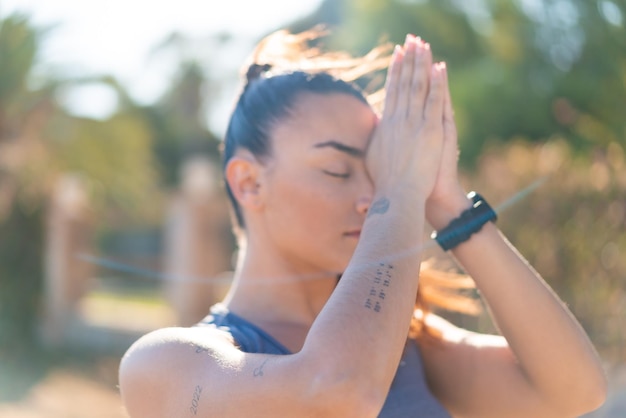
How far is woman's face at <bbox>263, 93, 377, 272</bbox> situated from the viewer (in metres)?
1.97

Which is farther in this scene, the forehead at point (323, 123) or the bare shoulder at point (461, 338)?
the bare shoulder at point (461, 338)

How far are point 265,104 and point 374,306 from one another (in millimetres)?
785

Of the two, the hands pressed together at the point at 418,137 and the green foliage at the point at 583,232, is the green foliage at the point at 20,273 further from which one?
the hands pressed together at the point at 418,137

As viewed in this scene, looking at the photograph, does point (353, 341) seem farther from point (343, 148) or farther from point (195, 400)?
point (343, 148)

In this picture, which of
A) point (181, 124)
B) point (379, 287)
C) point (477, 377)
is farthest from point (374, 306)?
point (181, 124)

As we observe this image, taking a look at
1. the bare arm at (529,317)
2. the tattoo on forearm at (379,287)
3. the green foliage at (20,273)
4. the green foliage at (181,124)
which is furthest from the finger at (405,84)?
the green foliage at (181,124)

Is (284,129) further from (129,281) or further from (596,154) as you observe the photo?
(129,281)

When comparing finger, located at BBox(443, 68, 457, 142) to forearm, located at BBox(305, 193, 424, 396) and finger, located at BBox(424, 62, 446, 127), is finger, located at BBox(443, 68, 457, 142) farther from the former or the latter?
forearm, located at BBox(305, 193, 424, 396)

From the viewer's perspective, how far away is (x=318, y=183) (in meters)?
1.97

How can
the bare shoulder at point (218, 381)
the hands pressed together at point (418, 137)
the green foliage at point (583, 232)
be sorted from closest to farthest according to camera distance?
the bare shoulder at point (218, 381)
the hands pressed together at point (418, 137)
the green foliage at point (583, 232)

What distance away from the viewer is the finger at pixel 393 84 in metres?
1.93

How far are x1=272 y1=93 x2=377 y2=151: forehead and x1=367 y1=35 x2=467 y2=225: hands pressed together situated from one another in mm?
77

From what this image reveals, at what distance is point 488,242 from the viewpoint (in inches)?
75.9

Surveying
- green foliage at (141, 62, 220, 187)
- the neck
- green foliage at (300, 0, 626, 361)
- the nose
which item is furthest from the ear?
green foliage at (141, 62, 220, 187)
